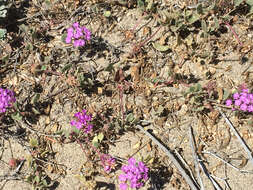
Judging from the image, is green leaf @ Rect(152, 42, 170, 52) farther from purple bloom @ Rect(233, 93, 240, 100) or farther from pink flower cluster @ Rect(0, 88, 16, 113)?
pink flower cluster @ Rect(0, 88, 16, 113)

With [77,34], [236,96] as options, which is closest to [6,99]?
[77,34]

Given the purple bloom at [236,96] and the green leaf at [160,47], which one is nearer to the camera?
the purple bloom at [236,96]

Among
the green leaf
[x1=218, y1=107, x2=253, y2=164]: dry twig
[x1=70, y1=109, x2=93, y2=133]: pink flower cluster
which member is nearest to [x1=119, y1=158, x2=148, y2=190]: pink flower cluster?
[x1=70, y1=109, x2=93, y2=133]: pink flower cluster

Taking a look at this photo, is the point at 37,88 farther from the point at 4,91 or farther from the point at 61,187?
the point at 61,187

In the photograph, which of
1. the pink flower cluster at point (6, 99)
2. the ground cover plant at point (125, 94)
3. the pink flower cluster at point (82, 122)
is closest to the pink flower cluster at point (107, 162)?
the ground cover plant at point (125, 94)

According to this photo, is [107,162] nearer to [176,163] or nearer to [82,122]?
[82,122]

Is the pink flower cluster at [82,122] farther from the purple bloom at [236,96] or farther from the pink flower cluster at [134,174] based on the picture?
the purple bloom at [236,96]

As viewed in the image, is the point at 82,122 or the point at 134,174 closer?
the point at 134,174
